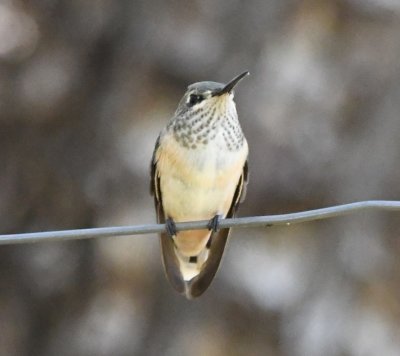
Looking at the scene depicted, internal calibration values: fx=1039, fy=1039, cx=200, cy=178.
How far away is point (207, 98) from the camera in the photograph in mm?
4609

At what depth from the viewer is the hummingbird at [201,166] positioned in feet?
14.7

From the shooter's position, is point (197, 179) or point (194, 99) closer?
point (197, 179)

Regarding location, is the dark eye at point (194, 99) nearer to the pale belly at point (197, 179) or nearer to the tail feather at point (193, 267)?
the pale belly at point (197, 179)

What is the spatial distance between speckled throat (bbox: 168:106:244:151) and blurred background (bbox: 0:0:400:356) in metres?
1.34

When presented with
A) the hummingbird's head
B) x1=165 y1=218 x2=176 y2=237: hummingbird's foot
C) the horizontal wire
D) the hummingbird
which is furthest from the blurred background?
the horizontal wire

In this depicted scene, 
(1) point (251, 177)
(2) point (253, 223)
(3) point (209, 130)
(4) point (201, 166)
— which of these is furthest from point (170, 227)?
(1) point (251, 177)

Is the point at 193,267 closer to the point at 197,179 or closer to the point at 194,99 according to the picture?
the point at 197,179

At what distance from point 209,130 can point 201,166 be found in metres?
0.17

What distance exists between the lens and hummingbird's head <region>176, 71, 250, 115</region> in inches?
178

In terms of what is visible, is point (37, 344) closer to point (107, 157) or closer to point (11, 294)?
point (11, 294)

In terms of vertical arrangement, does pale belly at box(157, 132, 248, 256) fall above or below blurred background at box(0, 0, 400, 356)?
Result: above

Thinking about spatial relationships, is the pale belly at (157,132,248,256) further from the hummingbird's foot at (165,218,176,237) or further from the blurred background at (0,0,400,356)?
the blurred background at (0,0,400,356)

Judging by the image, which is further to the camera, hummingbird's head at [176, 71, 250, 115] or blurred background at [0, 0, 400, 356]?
blurred background at [0, 0, 400, 356]

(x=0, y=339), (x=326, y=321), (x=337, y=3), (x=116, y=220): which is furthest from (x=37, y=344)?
(x=337, y=3)
